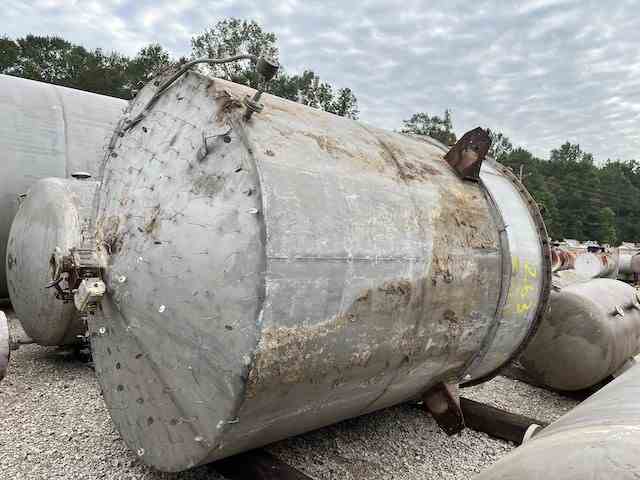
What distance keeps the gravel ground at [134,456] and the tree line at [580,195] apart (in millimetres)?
44909

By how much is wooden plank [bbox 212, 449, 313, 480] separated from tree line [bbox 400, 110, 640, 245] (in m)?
45.9

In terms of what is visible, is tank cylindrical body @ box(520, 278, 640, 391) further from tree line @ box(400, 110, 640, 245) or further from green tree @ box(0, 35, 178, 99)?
tree line @ box(400, 110, 640, 245)

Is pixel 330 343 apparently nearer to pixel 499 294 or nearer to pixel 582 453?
pixel 582 453

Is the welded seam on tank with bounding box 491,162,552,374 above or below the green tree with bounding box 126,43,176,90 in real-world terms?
below

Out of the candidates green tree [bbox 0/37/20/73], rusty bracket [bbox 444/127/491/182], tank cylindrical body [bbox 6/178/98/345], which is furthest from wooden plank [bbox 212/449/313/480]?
green tree [bbox 0/37/20/73]

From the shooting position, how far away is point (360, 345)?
2213 mm

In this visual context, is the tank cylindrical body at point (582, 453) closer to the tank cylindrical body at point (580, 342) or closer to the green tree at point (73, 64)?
the tank cylindrical body at point (580, 342)

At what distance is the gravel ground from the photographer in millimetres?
2805

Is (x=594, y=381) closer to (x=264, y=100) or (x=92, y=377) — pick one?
(x=264, y=100)

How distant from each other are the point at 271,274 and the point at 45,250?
3.13 m

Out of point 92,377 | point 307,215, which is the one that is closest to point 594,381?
point 307,215

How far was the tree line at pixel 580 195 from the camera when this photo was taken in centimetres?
4938

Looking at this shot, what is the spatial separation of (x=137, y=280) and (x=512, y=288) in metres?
2.05

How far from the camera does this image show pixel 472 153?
306cm
